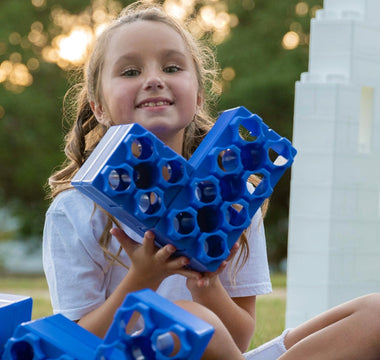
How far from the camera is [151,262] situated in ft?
4.67

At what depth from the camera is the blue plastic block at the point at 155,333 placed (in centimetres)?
109

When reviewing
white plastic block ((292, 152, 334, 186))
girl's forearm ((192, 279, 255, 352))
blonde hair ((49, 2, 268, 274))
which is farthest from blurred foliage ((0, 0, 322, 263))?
girl's forearm ((192, 279, 255, 352))

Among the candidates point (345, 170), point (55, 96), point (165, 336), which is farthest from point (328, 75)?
point (55, 96)

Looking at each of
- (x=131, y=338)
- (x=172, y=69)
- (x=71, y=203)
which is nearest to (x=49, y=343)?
(x=131, y=338)

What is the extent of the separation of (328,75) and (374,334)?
1851mm

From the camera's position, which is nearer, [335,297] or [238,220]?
[238,220]

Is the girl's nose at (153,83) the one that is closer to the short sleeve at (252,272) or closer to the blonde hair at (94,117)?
the blonde hair at (94,117)

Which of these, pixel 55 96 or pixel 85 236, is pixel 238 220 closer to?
pixel 85 236

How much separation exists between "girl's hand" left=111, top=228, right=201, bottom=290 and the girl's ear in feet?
1.85

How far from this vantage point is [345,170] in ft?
10.3

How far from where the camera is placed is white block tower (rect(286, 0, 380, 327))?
3104 millimetres

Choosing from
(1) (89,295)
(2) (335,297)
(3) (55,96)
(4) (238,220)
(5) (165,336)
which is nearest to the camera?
(5) (165,336)

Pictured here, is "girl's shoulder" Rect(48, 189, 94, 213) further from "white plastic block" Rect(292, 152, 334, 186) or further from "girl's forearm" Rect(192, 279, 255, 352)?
"white plastic block" Rect(292, 152, 334, 186)

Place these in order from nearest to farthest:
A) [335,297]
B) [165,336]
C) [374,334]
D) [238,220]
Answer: [165,336]
[238,220]
[374,334]
[335,297]
